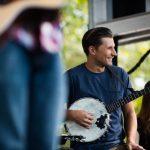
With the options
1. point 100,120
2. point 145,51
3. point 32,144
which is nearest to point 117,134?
point 100,120

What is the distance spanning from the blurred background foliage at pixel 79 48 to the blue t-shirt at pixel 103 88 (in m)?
1.37

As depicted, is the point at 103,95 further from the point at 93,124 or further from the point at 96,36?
the point at 96,36

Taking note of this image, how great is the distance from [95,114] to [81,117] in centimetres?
14

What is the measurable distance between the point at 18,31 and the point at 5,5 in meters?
0.07

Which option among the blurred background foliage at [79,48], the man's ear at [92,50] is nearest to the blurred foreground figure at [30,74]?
the man's ear at [92,50]

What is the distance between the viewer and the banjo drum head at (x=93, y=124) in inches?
164

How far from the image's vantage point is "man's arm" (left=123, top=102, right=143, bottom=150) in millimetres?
4152

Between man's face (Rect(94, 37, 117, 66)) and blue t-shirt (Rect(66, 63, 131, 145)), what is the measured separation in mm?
81

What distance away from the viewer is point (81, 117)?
14.0 ft

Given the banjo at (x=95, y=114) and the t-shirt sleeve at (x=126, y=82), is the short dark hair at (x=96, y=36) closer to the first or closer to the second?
the t-shirt sleeve at (x=126, y=82)

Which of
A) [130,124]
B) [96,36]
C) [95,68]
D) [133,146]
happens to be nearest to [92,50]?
[96,36]

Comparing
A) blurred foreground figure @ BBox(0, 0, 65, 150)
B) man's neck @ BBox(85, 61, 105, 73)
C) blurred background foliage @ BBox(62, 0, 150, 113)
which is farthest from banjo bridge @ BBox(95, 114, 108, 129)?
blurred foreground figure @ BBox(0, 0, 65, 150)

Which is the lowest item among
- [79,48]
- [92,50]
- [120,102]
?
[79,48]

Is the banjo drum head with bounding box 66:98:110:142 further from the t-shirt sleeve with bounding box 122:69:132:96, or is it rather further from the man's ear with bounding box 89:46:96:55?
the man's ear with bounding box 89:46:96:55
